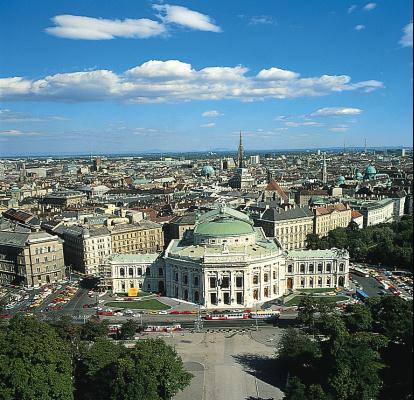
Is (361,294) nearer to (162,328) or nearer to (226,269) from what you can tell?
(226,269)

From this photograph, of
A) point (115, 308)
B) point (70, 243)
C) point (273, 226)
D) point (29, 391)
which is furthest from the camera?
point (273, 226)

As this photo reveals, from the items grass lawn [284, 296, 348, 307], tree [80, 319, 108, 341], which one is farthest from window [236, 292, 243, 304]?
tree [80, 319, 108, 341]

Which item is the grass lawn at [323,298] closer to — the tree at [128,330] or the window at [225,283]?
the window at [225,283]

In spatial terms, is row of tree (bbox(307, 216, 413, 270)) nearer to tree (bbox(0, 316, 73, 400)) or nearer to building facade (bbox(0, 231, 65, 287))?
building facade (bbox(0, 231, 65, 287))

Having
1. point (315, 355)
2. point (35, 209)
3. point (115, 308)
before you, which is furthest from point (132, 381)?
point (35, 209)

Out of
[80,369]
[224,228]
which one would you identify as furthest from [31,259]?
[80,369]

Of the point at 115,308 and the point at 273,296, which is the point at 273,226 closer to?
the point at 273,296
